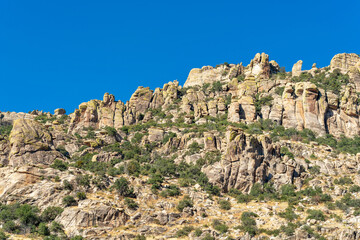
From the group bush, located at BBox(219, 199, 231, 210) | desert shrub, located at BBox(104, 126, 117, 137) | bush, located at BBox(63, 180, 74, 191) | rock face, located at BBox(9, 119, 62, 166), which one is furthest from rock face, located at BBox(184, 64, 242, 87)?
bush, located at BBox(63, 180, 74, 191)

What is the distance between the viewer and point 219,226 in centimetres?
5809

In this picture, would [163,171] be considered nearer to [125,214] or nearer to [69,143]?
[125,214]

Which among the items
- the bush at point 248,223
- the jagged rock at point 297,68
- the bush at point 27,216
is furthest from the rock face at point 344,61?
the bush at point 27,216

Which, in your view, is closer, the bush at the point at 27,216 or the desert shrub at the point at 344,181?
the bush at the point at 27,216

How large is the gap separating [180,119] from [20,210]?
171 feet

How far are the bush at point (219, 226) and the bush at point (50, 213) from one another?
21343mm

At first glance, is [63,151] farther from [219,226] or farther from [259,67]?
[259,67]

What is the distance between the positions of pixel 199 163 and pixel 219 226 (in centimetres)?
2095

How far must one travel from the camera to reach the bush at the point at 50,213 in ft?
189

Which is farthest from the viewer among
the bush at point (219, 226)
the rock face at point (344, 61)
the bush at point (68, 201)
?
the rock face at point (344, 61)

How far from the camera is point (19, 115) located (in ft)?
389

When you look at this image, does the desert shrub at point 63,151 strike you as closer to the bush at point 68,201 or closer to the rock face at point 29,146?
the rock face at point 29,146

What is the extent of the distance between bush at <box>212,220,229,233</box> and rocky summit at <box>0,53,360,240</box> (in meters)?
0.19

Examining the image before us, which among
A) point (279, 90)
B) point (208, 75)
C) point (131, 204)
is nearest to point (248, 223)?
point (131, 204)
